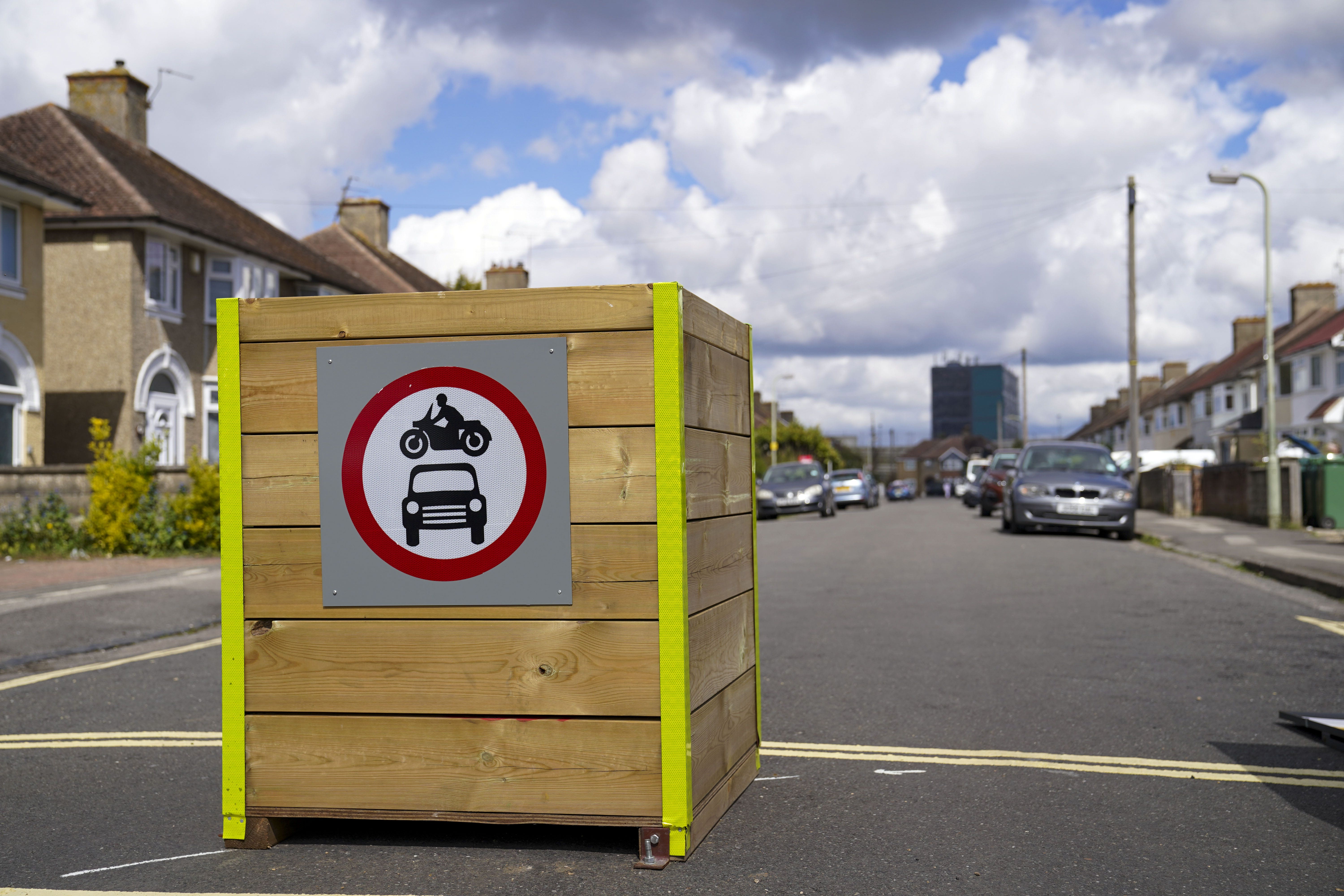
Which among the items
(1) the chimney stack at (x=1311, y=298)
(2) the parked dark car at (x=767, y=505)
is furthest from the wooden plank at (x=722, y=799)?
(1) the chimney stack at (x=1311, y=298)

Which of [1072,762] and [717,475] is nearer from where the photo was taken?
[717,475]

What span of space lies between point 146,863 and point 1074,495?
17895 millimetres

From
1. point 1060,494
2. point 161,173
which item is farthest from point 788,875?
point 161,173

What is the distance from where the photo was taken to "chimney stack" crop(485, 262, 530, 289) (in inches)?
1606

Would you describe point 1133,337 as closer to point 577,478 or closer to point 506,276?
point 506,276

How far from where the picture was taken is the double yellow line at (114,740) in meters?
5.42

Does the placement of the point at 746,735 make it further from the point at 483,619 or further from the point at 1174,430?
the point at 1174,430

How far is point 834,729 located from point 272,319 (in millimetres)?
3141

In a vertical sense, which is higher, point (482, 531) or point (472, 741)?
point (482, 531)

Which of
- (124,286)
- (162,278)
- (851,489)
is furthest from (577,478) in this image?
(851,489)

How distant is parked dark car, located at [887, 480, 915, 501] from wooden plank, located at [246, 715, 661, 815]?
68750 mm

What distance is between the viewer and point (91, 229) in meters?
26.5

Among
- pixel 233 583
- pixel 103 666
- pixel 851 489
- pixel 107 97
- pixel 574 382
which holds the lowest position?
pixel 103 666

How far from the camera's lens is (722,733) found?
407 cm
